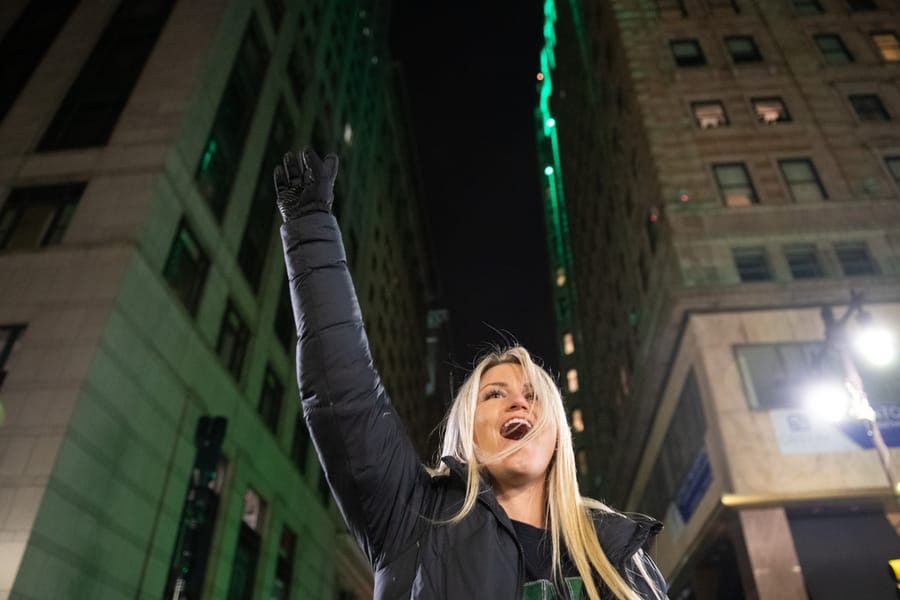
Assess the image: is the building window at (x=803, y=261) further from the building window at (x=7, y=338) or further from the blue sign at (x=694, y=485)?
the building window at (x=7, y=338)

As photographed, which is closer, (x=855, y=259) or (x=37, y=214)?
(x=37, y=214)

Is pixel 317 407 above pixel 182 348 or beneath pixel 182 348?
beneath

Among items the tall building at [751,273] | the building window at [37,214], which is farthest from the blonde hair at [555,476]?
the building window at [37,214]

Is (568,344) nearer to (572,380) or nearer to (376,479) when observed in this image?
(572,380)

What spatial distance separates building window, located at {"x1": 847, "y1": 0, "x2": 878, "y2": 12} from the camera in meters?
29.6

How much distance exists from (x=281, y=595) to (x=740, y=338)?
60.5 ft

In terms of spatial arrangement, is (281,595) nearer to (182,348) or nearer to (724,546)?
(182,348)

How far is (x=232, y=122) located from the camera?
22844 millimetres

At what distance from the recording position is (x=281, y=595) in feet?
77.4

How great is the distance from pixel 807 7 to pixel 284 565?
33.5 metres

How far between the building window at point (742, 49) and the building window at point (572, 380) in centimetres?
3889

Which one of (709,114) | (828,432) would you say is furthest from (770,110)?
(828,432)

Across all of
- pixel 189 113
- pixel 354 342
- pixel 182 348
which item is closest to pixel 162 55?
pixel 189 113

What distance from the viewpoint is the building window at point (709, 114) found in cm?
2620
